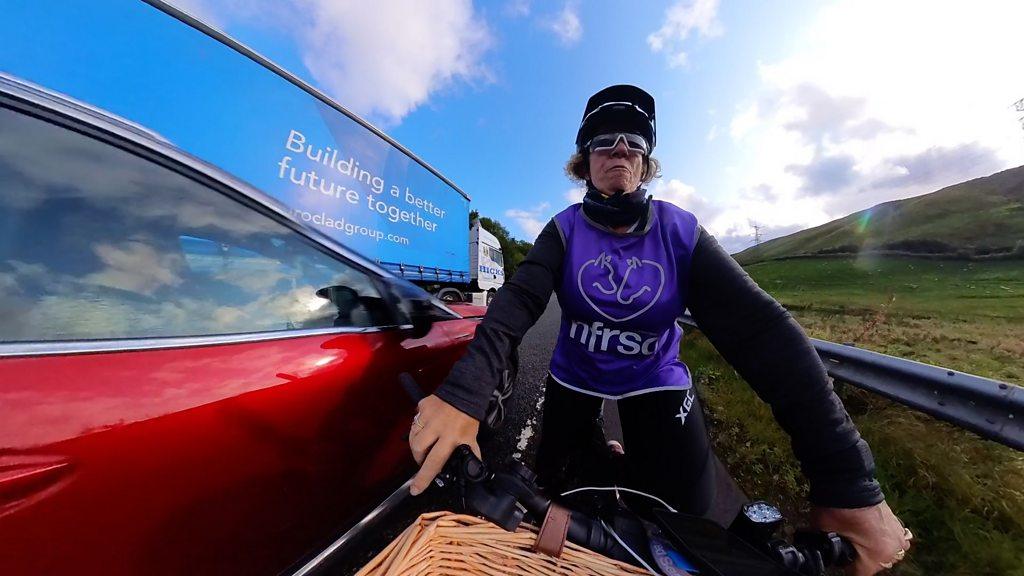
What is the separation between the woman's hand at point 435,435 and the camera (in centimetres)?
86

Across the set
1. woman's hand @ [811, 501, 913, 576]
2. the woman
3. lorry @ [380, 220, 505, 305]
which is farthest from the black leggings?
lorry @ [380, 220, 505, 305]

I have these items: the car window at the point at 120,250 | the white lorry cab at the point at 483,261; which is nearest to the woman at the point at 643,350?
the car window at the point at 120,250

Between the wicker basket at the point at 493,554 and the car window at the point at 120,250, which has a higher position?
the car window at the point at 120,250

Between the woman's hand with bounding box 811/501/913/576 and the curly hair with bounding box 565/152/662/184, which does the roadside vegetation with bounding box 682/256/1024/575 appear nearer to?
the woman's hand with bounding box 811/501/913/576

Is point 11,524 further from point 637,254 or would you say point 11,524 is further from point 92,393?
point 637,254

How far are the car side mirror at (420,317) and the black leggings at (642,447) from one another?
68cm

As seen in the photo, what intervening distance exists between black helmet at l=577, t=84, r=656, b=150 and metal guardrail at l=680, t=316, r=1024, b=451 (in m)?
1.75

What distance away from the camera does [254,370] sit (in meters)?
1.04

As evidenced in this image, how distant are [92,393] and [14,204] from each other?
0.50 metres

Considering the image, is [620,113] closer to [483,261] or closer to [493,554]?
[493,554]

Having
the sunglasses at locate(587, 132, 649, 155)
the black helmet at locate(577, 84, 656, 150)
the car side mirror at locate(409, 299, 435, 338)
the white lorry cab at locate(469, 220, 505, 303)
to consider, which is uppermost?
the white lorry cab at locate(469, 220, 505, 303)

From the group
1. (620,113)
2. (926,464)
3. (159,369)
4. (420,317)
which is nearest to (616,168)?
(620,113)

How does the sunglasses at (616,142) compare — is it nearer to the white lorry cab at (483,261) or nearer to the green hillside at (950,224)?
the white lorry cab at (483,261)

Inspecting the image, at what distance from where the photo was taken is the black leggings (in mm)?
1479
